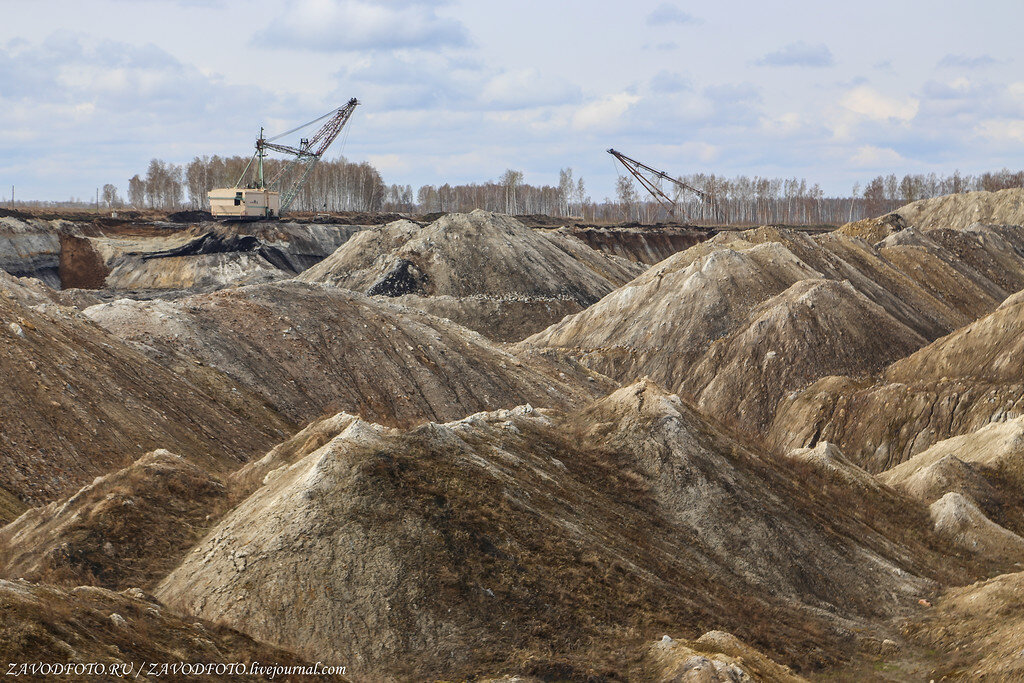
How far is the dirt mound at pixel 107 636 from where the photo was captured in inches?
487

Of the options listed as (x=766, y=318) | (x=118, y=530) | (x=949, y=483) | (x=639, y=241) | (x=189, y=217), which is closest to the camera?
(x=118, y=530)

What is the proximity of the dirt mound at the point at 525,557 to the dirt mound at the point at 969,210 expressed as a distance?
431ft

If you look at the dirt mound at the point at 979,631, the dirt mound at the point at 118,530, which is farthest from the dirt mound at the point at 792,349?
the dirt mound at the point at 118,530

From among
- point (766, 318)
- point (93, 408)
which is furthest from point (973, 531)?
point (93, 408)

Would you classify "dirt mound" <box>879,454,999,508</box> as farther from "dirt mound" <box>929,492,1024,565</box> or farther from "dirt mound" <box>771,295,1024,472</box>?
"dirt mound" <box>771,295,1024,472</box>

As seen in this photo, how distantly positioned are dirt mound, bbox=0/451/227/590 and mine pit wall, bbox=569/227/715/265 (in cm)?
10599

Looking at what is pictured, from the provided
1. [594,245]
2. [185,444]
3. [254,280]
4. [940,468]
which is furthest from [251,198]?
[940,468]

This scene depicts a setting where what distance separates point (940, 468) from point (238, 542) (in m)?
29.0

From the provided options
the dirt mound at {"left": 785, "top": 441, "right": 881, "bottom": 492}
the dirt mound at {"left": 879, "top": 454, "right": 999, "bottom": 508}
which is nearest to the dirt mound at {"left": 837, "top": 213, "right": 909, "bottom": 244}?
the dirt mound at {"left": 879, "top": 454, "right": 999, "bottom": 508}

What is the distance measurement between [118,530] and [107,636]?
703 cm

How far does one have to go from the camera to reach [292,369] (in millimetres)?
43625

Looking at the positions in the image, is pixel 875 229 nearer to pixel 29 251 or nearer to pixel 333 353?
pixel 333 353

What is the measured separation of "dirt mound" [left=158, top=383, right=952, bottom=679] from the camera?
17750 mm

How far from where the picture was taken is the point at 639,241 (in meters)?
134
